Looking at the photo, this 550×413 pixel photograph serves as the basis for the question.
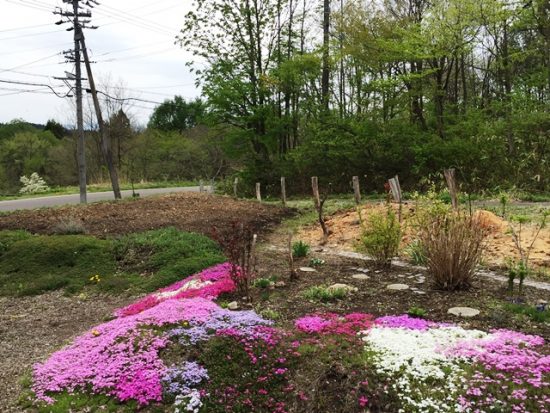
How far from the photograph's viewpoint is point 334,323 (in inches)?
166

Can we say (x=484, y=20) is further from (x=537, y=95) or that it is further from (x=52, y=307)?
(x=52, y=307)

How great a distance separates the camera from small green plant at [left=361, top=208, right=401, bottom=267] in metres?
6.45

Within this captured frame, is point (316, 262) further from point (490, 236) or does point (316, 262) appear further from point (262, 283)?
point (490, 236)

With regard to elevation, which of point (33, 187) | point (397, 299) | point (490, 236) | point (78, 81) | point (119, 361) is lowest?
point (119, 361)

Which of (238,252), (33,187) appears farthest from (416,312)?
(33,187)

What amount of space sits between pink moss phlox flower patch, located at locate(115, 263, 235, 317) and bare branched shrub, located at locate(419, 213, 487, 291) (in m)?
2.32

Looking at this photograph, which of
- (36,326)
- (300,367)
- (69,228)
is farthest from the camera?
(69,228)

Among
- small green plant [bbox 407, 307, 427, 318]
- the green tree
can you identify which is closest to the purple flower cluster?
small green plant [bbox 407, 307, 427, 318]

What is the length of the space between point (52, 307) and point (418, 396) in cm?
553

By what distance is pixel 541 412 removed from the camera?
2764mm

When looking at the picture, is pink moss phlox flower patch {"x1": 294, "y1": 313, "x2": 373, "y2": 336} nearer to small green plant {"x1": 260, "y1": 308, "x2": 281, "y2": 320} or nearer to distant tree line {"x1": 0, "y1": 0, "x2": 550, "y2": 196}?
small green plant {"x1": 260, "y1": 308, "x2": 281, "y2": 320}

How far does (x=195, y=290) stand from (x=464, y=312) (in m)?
3.15

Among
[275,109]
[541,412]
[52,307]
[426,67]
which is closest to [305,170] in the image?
[275,109]

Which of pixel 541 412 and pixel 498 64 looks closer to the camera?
pixel 541 412
